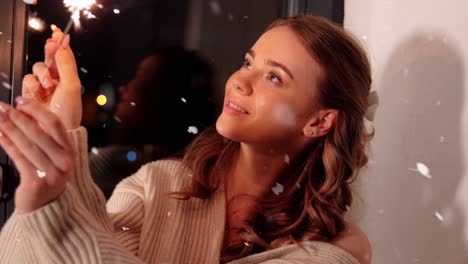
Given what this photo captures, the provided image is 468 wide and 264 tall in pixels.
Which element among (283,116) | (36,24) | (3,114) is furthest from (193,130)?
(3,114)

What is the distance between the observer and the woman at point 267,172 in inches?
26.6

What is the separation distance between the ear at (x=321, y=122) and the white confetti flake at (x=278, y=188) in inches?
3.8

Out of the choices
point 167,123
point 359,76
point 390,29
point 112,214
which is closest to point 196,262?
point 112,214

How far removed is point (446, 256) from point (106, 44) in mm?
559

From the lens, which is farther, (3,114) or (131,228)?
(131,228)

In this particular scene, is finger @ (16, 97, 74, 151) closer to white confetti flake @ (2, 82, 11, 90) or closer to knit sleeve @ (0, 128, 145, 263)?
knit sleeve @ (0, 128, 145, 263)

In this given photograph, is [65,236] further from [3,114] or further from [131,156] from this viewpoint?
[131,156]

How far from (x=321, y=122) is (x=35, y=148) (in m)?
0.40

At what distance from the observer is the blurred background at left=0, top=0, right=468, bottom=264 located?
0.71m

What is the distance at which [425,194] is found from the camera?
0.71m

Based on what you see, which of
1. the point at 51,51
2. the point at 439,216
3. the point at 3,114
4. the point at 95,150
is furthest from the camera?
the point at 95,150

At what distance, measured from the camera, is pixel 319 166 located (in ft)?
2.53

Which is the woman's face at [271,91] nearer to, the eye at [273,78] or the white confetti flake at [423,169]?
the eye at [273,78]

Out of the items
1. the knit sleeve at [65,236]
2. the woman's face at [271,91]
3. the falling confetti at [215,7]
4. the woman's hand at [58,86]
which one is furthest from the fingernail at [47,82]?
the falling confetti at [215,7]
